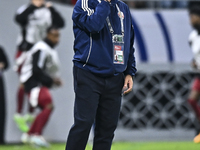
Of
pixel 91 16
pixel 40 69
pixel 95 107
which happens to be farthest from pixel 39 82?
pixel 91 16

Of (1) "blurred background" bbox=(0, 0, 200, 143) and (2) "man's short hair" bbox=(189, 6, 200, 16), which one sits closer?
(2) "man's short hair" bbox=(189, 6, 200, 16)

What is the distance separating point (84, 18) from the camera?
3.68m

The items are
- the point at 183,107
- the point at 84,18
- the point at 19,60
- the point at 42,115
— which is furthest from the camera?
the point at 183,107

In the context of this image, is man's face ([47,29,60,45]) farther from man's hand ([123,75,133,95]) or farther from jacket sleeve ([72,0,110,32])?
jacket sleeve ([72,0,110,32])

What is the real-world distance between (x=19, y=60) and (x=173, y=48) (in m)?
2.81

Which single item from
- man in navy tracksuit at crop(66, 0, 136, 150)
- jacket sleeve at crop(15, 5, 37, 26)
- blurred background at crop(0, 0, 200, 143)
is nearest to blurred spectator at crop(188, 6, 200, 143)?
blurred background at crop(0, 0, 200, 143)

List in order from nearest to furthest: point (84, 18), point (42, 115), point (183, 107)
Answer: point (84, 18) < point (42, 115) < point (183, 107)

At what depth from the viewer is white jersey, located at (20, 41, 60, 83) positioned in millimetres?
7504

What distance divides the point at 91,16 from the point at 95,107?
0.68 metres

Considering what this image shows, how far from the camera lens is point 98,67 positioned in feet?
12.2

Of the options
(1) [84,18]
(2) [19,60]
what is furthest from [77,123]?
(2) [19,60]

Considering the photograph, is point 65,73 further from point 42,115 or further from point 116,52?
point 116,52

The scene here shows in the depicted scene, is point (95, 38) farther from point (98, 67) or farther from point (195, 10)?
point (195, 10)

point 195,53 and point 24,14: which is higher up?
point 24,14
